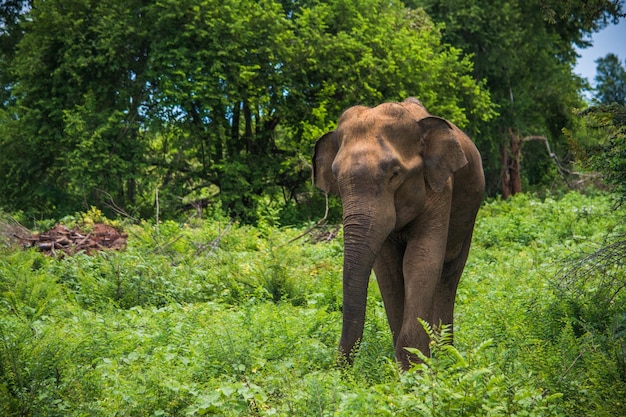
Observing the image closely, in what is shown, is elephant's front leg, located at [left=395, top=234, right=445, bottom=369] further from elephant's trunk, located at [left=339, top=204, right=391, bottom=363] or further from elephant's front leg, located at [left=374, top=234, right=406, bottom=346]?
elephant's trunk, located at [left=339, top=204, right=391, bottom=363]

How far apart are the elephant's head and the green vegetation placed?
704mm

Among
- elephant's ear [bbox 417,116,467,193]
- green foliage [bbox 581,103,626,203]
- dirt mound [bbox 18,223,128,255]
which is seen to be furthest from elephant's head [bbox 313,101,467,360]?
dirt mound [bbox 18,223,128,255]

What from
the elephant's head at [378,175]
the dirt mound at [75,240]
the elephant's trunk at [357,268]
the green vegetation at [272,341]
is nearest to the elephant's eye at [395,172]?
the elephant's head at [378,175]

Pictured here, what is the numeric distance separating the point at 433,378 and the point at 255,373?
2150 mm

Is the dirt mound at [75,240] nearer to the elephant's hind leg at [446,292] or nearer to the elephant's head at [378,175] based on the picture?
the elephant's hind leg at [446,292]

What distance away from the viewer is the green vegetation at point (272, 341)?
532cm

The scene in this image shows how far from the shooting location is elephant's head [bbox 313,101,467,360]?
6.32 m

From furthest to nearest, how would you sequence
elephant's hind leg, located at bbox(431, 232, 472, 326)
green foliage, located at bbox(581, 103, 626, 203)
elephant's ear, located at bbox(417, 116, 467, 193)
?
elephant's hind leg, located at bbox(431, 232, 472, 326)
green foliage, located at bbox(581, 103, 626, 203)
elephant's ear, located at bbox(417, 116, 467, 193)

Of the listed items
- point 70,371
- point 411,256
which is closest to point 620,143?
point 411,256

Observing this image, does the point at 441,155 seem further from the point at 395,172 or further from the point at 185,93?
the point at 185,93

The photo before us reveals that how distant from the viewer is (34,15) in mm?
26109

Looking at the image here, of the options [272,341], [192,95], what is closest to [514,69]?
[192,95]

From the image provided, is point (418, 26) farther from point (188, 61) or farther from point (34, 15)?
point (34, 15)

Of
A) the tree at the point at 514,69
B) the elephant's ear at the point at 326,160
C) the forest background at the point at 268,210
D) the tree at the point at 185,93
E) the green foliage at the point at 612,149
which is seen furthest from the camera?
the tree at the point at 514,69
